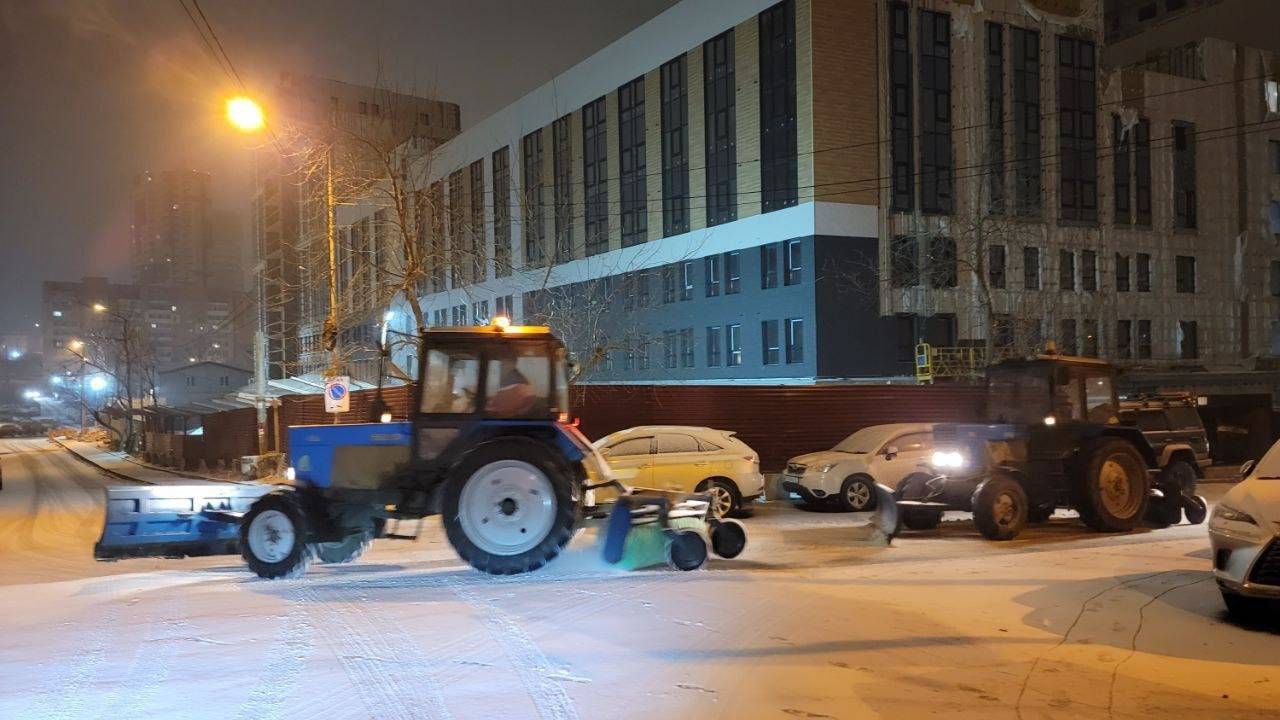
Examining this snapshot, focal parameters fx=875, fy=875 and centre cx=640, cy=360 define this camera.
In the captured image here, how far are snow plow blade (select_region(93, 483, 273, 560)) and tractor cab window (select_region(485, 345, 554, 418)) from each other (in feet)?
8.97

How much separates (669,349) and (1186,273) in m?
25.3

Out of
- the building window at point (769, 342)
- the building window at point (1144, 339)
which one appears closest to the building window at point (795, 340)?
the building window at point (769, 342)

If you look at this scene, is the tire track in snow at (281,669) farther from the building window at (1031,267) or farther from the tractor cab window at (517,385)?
the building window at (1031,267)

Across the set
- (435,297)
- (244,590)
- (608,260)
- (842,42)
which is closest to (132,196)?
(435,297)

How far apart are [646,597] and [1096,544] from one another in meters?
7.24

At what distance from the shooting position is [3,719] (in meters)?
4.79

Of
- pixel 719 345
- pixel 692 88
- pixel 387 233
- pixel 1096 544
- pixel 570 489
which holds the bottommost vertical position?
pixel 1096 544

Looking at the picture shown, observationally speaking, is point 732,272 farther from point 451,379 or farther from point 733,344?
point 451,379

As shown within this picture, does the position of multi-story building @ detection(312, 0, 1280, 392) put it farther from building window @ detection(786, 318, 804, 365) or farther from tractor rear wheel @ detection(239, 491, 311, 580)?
tractor rear wheel @ detection(239, 491, 311, 580)

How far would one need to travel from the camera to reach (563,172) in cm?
4503

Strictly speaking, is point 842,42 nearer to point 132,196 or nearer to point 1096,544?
point 1096,544

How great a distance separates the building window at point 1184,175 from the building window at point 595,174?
26.9 metres

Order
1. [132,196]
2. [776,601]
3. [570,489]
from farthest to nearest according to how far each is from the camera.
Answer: [132,196]
[570,489]
[776,601]

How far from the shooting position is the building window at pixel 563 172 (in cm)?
4328
